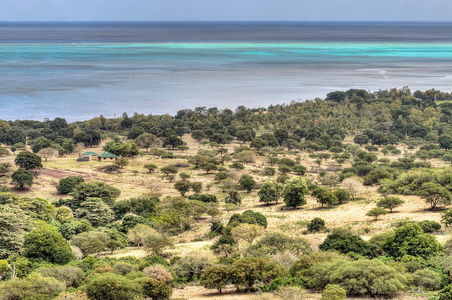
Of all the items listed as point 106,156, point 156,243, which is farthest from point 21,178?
point 156,243

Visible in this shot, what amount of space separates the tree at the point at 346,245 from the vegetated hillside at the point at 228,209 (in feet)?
0.27

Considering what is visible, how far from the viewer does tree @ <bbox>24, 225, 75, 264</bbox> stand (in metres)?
29.1

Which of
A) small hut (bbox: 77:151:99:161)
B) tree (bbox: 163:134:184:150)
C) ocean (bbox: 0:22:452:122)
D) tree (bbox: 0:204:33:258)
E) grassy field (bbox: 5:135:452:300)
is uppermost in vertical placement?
ocean (bbox: 0:22:452:122)

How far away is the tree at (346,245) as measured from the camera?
2916 cm

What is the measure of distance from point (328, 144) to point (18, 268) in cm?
4985

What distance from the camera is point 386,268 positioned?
23.5 meters

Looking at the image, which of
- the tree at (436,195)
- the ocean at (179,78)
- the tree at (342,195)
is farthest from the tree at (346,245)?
the ocean at (179,78)

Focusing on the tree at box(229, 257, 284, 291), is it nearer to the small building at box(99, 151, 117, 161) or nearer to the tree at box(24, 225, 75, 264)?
the tree at box(24, 225, 75, 264)

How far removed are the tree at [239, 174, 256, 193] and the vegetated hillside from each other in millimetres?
158

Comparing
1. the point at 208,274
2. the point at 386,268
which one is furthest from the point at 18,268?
the point at 386,268

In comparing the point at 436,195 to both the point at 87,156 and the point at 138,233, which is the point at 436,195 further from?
the point at 87,156

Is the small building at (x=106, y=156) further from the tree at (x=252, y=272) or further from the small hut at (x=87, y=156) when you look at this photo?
the tree at (x=252, y=272)

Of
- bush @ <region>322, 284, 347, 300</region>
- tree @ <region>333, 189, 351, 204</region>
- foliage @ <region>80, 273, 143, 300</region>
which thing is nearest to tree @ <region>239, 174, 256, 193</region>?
tree @ <region>333, 189, 351, 204</region>

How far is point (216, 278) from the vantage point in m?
24.5
